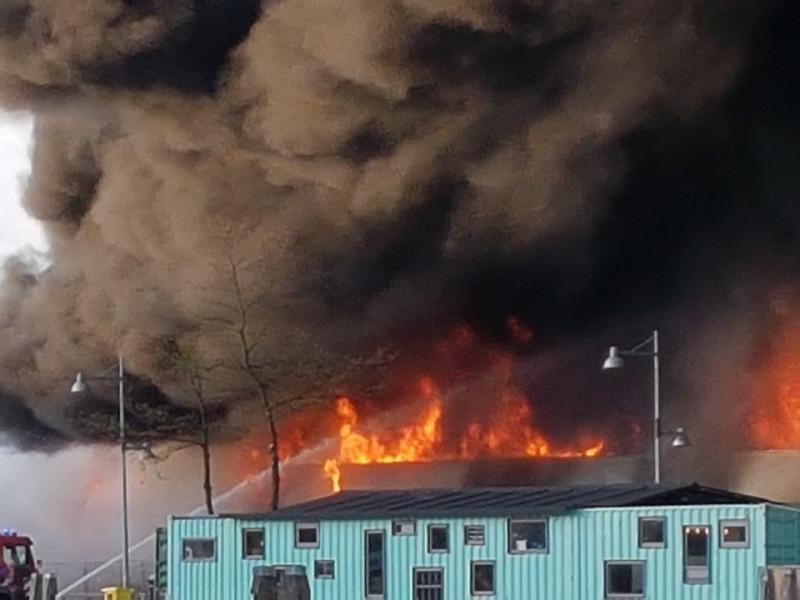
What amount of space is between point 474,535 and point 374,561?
5.98 ft

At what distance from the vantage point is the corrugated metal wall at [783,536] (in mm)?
27141

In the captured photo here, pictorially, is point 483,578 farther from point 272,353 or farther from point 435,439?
point 435,439

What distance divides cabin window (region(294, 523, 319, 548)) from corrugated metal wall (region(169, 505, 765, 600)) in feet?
0.30

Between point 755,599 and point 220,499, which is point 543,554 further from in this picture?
point 220,499

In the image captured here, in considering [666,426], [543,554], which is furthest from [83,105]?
[543,554]

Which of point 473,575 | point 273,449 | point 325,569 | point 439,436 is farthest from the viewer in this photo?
point 439,436

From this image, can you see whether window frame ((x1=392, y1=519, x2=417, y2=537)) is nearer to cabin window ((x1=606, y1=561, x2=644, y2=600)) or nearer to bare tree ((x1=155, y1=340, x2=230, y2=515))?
cabin window ((x1=606, y1=561, x2=644, y2=600))

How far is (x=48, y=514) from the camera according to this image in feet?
190

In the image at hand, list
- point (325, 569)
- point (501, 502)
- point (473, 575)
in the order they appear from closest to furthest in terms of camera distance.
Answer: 1. point (473, 575)
2. point (501, 502)
3. point (325, 569)

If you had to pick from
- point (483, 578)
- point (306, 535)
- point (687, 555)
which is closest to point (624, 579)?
point (687, 555)

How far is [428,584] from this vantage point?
3031cm

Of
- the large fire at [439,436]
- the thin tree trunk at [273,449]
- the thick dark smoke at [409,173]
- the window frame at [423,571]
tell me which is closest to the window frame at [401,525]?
the window frame at [423,571]

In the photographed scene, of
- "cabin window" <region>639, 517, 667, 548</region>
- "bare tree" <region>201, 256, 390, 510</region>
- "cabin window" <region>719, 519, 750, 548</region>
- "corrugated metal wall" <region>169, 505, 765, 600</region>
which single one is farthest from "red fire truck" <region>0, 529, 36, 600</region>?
"cabin window" <region>719, 519, 750, 548</region>

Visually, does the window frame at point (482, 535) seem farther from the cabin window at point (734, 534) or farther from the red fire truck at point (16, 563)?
the red fire truck at point (16, 563)
